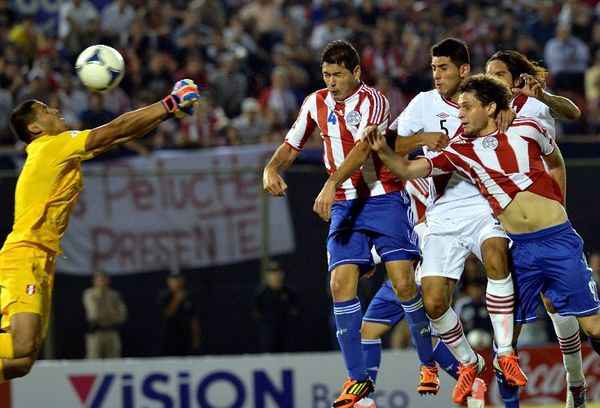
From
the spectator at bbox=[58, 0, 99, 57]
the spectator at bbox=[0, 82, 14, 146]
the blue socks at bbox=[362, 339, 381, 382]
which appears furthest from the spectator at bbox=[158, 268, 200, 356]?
the blue socks at bbox=[362, 339, 381, 382]

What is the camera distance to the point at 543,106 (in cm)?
1020

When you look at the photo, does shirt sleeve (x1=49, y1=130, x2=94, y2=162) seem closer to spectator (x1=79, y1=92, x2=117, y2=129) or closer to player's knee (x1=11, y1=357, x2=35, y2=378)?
player's knee (x1=11, y1=357, x2=35, y2=378)

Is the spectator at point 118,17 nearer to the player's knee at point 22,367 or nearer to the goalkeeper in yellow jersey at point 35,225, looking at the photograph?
the goalkeeper in yellow jersey at point 35,225

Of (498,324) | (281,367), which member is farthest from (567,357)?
(281,367)

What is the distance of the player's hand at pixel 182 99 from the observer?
31.3 feet

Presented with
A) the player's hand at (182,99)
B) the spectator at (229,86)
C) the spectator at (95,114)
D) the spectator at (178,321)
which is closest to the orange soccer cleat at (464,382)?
the player's hand at (182,99)

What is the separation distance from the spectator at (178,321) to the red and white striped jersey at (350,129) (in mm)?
6034

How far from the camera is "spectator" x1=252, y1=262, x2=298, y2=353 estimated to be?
16.0m

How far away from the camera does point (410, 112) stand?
32.9 ft

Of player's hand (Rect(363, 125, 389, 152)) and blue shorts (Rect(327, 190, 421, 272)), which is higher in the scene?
player's hand (Rect(363, 125, 389, 152))

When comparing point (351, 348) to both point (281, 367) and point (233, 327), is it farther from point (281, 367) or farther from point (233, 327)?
point (233, 327)

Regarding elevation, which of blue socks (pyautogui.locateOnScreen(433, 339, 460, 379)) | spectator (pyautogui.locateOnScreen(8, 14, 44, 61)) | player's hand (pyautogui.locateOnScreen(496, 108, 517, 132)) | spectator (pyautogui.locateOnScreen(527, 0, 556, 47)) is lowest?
blue socks (pyautogui.locateOnScreen(433, 339, 460, 379))

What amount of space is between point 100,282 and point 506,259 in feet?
24.2

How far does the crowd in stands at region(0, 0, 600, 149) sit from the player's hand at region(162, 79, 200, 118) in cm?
704
